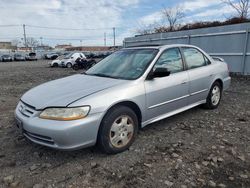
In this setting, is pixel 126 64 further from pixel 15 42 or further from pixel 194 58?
pixel 15 42

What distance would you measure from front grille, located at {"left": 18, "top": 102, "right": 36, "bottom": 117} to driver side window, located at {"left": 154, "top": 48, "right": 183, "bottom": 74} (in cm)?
205

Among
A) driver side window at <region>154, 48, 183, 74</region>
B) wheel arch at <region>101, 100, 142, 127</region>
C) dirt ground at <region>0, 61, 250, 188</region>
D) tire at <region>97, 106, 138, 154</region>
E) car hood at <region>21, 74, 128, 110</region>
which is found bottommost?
dirt ground at <region>0, 61, 250, 188</region>

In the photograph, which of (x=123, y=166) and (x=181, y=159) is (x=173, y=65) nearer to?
(x=181, y=159)

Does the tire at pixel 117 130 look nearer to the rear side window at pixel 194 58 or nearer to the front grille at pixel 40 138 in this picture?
the front grille at pixel 40 138

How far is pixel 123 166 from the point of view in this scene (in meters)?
2.93

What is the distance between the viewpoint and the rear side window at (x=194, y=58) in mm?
4445

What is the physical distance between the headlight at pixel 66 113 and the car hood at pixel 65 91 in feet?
0.27

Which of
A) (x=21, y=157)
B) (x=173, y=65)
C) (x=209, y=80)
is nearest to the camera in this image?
(x=21, y=157)

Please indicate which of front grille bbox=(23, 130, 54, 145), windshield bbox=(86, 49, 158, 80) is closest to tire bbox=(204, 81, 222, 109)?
windshield bbox=(86, 49, 158, 80)

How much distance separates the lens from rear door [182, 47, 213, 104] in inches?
172

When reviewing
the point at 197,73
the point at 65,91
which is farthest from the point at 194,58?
the point at 65,91

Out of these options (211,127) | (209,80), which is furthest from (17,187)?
(209,80)

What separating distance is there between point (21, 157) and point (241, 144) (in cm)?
336

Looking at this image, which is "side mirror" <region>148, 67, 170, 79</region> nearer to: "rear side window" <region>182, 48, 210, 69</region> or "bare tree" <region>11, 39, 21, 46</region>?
"rear side window" <region>182, 48, 210, 69</region>
